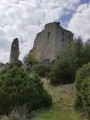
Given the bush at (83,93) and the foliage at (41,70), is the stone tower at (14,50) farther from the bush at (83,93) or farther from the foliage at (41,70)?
the bush at (83,93)

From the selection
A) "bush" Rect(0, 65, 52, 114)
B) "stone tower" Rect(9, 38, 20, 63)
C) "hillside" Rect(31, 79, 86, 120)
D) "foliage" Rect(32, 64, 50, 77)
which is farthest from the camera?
"stone tower" Rect(9, 38, 20, 63)

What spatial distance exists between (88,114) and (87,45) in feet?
36.8

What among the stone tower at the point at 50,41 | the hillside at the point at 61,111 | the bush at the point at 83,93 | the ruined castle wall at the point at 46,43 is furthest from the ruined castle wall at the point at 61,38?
the bush at the point at 83,93

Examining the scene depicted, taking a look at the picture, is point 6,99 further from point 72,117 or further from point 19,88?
point 72,117

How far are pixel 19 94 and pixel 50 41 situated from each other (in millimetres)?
38080

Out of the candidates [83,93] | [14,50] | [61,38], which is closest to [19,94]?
[83,93]

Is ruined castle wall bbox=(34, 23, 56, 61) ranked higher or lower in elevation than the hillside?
higher

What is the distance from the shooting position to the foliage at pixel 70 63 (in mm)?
14891

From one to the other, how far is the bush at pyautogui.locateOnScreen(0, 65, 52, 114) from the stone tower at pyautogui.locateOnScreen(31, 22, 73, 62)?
34.8 m

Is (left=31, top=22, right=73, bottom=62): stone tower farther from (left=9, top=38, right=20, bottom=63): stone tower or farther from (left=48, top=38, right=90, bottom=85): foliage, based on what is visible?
(left=48, top=38, right=90, bottom=85): foliage

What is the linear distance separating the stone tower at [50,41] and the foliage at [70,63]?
2678 cm

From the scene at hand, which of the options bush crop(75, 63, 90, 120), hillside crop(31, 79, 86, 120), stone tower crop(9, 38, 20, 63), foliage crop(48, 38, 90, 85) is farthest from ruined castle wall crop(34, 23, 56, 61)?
bush crop(75, 63, 90, 120)

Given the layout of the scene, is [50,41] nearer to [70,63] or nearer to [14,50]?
[14,50]

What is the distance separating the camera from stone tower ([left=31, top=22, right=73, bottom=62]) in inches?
1773
